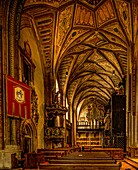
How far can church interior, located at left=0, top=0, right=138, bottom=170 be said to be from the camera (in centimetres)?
948

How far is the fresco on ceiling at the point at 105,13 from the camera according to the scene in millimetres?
14777

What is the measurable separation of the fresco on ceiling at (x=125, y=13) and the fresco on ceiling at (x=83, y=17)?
188cm

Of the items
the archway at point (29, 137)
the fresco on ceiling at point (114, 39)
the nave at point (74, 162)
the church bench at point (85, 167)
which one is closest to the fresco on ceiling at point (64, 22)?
the fresco on ceiling at point (114, 39)

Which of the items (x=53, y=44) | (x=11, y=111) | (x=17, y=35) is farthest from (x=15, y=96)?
(x=53, y=44)

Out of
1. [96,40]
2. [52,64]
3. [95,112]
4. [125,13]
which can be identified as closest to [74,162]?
[125,13]

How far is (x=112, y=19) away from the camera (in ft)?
51.6

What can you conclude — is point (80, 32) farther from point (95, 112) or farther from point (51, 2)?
point (95, 112)

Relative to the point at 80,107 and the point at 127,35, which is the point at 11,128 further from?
the point at 80,107

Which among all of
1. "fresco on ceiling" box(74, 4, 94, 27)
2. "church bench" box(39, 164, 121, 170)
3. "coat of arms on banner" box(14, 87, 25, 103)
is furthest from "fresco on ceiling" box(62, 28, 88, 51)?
"church bench" box(39, 164, 121, 170)

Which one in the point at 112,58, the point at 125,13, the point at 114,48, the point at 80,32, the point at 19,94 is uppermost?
the point at 125,13

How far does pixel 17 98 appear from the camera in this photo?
9734mm

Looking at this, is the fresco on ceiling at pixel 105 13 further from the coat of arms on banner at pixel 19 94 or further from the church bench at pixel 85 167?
the church bench at pixel 85 167

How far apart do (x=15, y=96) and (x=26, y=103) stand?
3.38 ft

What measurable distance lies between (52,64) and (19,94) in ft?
28.5
